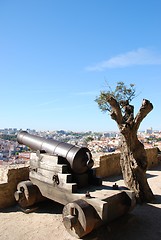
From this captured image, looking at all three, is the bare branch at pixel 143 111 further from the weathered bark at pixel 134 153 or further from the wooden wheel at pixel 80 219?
the wooden wheel at pixel 80 219

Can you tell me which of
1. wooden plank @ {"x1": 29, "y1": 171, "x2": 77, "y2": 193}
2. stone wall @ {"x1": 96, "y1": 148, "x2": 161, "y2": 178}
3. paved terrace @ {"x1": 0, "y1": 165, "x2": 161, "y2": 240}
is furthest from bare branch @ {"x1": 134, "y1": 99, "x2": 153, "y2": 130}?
stone wall @ {"x1": 96, "y1": 148, "x2": 161, "y2": 178}

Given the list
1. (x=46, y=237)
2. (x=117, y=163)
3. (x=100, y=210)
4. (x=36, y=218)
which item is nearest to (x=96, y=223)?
(x=100, y=210)

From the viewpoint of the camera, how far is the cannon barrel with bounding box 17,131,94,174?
195 inches

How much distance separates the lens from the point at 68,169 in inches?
197

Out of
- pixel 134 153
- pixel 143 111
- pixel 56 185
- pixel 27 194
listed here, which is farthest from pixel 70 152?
pixel 143 111

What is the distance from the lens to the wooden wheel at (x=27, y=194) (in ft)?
17.7

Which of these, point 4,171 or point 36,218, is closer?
point 36,218

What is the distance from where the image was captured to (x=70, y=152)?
508 cm

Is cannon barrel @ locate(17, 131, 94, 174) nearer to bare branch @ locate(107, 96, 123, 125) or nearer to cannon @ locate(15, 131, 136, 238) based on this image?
cannon @ locate(15, 131, 136, 238)

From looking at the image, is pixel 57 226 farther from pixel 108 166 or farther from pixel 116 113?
pixel 108 166

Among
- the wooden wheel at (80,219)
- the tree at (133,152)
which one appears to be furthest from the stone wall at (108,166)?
the wooden wheel at (80,219)

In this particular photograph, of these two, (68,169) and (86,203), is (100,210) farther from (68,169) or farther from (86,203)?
(68,169)

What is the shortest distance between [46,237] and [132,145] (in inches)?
135

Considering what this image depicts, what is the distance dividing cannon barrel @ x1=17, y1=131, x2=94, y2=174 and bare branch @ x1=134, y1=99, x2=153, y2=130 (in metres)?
2.02
